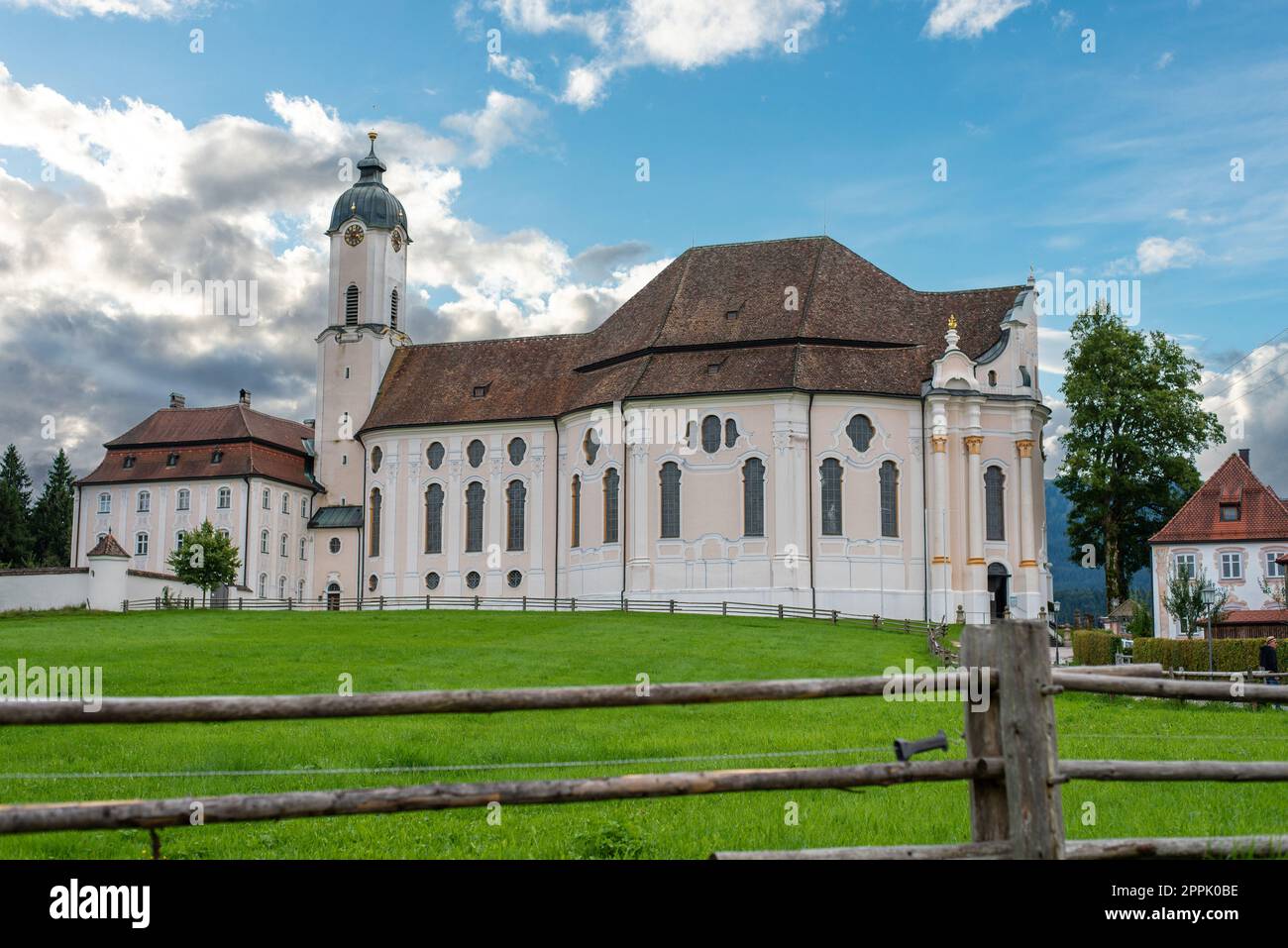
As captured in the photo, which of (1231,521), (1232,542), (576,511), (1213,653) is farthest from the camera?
(576,511)

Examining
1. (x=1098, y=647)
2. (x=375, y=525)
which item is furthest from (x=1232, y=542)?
(x=375, y=525)

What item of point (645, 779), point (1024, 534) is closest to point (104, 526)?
point (1024, 534)

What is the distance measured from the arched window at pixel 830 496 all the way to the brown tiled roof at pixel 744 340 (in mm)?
3432

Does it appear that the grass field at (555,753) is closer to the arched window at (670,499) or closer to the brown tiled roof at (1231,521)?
the arched window at (670,499)

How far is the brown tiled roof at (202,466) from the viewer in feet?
220

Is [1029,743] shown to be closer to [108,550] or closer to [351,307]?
[108,550]

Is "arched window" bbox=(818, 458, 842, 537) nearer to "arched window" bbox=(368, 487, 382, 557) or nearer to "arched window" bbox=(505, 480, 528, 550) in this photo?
"arched window" bbox=(505, 480, 528, 550)

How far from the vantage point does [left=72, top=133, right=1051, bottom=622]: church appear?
176 ft

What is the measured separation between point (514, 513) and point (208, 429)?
67.1ft

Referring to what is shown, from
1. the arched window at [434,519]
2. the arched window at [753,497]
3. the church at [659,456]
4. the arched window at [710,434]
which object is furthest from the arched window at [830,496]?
the arched window at [434,519]

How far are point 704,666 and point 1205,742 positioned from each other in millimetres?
15331

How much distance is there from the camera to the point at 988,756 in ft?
24.6

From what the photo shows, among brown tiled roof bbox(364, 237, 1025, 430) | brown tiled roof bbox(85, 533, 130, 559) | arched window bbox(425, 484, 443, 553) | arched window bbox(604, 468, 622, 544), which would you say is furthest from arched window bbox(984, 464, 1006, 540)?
brown tiled roof bbox(85, 533, 130, 559)

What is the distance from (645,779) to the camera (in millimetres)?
6895
